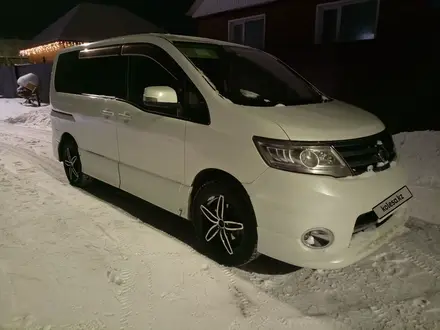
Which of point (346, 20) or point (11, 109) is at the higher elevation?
point (346, 20)

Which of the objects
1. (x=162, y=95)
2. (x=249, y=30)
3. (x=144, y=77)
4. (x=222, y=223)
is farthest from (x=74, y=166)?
(x=249, y=30)

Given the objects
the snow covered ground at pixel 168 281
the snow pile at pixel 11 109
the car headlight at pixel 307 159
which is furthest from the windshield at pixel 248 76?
the snow pile at pixel 11 109

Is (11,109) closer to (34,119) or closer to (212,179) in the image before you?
(34,119)

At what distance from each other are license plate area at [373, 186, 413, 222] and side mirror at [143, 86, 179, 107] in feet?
6.38

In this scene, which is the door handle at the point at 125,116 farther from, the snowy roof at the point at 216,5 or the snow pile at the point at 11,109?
the snow pile at the point at 11,109

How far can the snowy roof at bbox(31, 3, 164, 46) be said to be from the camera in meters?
22.5

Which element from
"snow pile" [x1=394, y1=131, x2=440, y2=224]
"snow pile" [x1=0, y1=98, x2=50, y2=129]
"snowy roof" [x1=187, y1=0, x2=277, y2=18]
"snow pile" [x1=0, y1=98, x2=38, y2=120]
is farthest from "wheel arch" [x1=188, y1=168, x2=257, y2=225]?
"snow pile" [x1=0, y1=98, x2=38, y2=120]

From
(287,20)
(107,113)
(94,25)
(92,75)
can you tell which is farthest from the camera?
(94,25)

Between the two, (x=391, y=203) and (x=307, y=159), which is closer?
(x=307, y=159)

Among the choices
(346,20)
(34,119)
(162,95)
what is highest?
(346,20)

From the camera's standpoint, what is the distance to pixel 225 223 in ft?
10.0

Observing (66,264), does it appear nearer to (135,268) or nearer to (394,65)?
(135,268)

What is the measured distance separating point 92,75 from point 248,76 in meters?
2.13

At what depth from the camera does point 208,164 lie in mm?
3025
